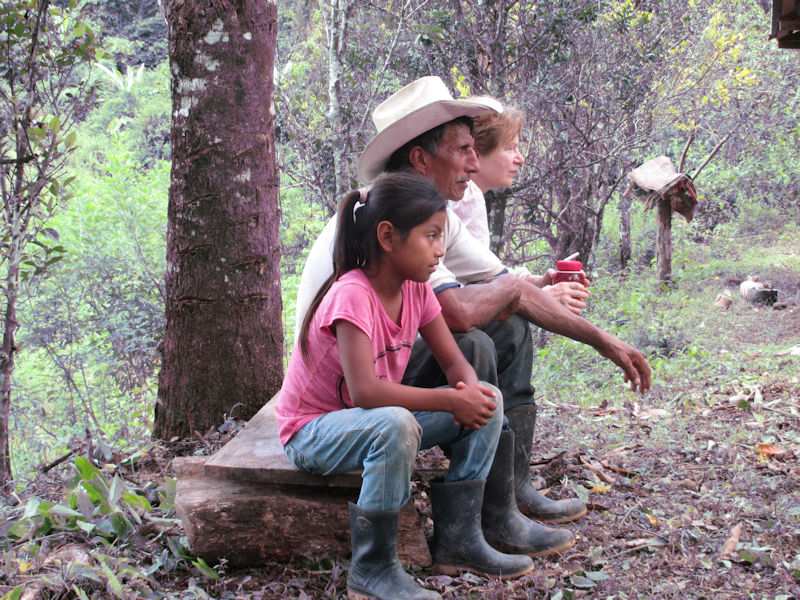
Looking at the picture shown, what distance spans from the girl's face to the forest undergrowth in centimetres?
95

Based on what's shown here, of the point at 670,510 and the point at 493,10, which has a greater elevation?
the point at 493,10

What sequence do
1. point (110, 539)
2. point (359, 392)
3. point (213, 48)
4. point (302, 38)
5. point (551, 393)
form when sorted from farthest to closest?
point (302, 38) < point (551, 393) < point (213, 48) < point (110, 539) < point (359, 392)

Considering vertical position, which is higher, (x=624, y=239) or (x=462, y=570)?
(x=624, y=239)

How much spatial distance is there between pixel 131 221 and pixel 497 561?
25.1 feet

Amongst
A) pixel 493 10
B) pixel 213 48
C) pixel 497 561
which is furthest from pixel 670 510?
pixel 493 10

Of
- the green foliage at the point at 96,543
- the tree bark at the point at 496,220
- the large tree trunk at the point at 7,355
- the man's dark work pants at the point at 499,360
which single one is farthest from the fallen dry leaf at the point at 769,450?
the large tree trunk at the point at 7,355

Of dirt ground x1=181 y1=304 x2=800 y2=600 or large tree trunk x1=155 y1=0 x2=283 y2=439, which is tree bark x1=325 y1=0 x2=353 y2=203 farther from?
dirt ground x1=181 y1=304 x2=800 y2=600

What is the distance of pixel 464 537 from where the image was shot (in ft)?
8.07

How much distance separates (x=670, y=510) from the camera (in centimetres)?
310

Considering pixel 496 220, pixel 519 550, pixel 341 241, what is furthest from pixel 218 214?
pixel 496 220

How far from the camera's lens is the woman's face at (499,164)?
3365mm

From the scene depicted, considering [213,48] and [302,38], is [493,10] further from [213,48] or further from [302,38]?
[302,38]

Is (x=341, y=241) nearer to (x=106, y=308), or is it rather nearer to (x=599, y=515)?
(x=599, y=515)

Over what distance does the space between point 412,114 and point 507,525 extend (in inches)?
64.8
